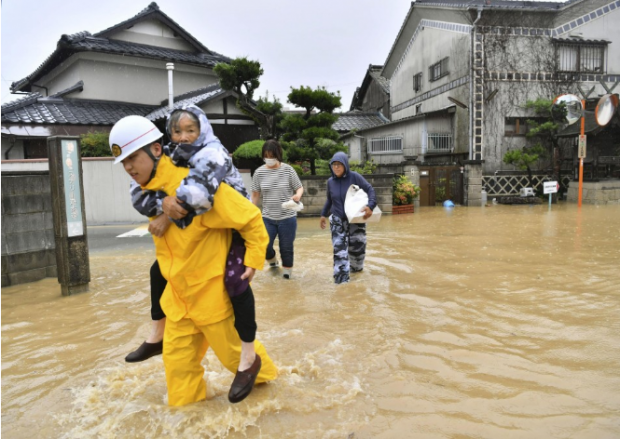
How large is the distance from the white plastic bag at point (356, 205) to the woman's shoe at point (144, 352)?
10.9 ft

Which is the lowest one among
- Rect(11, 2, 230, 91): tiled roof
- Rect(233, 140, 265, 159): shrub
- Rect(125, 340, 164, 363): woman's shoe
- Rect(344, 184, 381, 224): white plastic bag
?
Rect(125, 340, 164, 363): woman's shoe

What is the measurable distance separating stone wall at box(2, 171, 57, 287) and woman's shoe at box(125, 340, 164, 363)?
4357mm

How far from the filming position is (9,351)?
13.5ft

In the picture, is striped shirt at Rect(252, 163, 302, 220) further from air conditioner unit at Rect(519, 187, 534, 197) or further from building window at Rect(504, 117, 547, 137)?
building window at Rect(504, 117, 547, 137)

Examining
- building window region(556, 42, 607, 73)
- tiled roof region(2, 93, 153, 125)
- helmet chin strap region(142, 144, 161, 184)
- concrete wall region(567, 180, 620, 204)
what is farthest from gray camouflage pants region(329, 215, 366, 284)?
building window region(556, 42, 607, 73)

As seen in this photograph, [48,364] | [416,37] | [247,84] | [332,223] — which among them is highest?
[416,37]

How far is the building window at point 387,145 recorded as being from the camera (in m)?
22.2

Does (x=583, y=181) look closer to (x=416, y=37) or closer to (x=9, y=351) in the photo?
(x=416, y=37)

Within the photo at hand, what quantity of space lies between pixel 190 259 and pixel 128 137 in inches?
29.6

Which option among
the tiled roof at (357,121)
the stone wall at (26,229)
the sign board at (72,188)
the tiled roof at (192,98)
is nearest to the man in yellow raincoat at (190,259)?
the sign board at (72,188)

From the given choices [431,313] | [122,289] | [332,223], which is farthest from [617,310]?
[122,289]

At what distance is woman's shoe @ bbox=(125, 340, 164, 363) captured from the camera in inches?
119

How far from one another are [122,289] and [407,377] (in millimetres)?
4215

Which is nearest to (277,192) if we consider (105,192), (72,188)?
(72,188)
